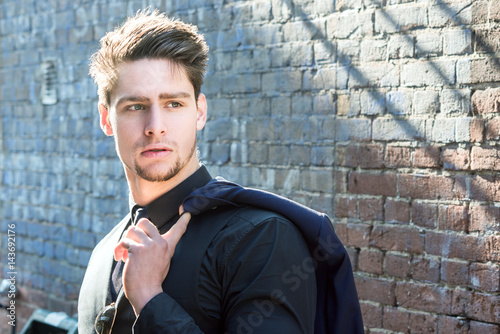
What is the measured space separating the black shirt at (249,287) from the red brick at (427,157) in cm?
147

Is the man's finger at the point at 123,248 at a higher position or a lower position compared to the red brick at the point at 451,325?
higher

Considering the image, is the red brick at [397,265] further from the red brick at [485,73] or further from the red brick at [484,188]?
the red brick at [485,73]

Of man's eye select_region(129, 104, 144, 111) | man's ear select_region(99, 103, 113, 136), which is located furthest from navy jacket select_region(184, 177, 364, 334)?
man's ear select_region(99, 103, 113, 136)

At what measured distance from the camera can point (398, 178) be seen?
9.77 ft

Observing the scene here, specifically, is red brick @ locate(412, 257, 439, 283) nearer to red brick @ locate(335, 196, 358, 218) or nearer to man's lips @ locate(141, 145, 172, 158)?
red brick @ locate(335, 196, 358, 218)

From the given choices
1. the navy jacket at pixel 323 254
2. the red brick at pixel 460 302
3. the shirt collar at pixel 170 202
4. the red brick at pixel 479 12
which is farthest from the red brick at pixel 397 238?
the shirt collar at pixel 170 202

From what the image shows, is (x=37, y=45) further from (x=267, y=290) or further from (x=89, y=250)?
(x=267, y=290)

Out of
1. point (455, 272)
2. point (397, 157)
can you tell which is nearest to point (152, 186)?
point (397, 157)

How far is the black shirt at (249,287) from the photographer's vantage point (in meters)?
1.44

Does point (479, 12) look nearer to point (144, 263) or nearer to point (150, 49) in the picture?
point (150, 49)

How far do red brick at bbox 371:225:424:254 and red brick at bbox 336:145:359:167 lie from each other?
37 cm

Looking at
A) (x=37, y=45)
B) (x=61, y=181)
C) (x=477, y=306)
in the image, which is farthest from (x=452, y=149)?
(x=37, y=45)

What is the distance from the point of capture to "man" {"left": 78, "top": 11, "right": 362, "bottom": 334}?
1.47 metres

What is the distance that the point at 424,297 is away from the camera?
9.47ft
